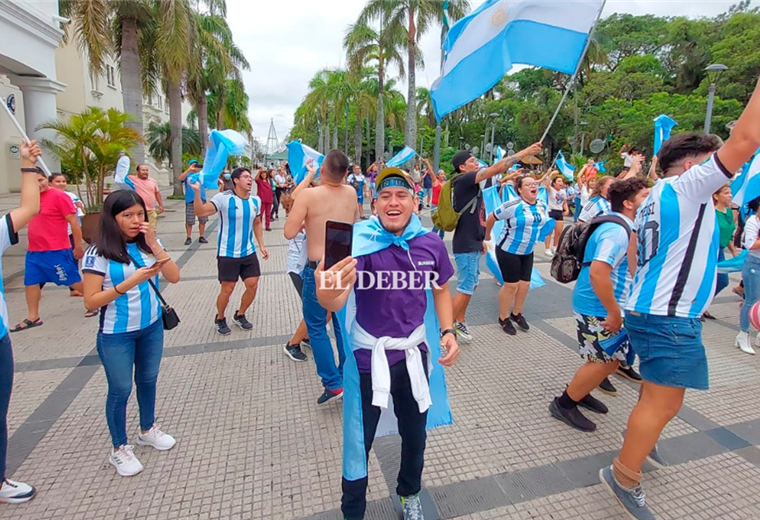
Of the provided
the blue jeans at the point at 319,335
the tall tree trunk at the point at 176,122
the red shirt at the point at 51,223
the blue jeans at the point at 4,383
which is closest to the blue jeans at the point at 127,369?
the blue jeans at the point at 4,383

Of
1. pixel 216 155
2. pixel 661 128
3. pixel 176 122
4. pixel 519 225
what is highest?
pixel 176 122

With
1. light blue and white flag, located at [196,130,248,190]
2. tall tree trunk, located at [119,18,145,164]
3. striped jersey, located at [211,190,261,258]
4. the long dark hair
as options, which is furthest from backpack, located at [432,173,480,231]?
tall tree trunk, located at [119,18,145,164]

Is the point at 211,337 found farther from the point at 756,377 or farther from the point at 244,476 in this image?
the point at 756,377

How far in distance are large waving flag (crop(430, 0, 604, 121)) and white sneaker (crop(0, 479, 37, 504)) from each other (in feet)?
13.0

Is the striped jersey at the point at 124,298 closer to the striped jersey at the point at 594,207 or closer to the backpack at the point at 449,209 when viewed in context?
the backpack at the point at 449,209

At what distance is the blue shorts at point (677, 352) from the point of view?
215cm

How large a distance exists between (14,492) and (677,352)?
357 cm

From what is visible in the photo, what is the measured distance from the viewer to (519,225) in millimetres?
4699

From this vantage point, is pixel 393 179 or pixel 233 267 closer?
pixel 393 179

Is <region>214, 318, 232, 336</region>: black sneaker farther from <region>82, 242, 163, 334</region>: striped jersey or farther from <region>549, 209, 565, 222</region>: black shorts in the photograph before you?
<region>549, 209, 565, 222</region>: black shorts

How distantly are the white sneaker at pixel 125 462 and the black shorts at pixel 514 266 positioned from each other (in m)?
3.81

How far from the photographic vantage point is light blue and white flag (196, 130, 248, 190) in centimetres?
445

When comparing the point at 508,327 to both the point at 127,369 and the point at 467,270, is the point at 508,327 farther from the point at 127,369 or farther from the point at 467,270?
the point at 127,369

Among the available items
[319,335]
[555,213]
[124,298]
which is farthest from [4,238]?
[555,213]
